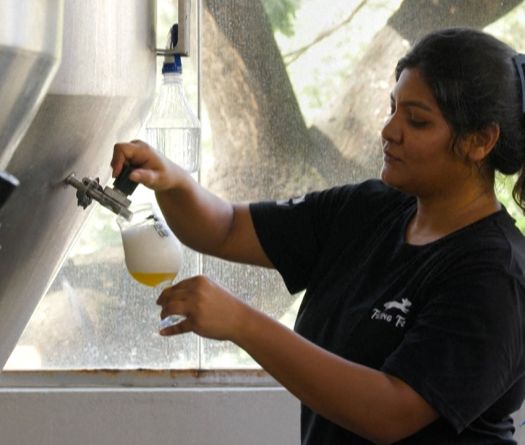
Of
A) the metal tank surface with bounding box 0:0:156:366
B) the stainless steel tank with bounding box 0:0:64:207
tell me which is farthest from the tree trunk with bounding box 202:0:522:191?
the stainless steel tank with bounding box 0:0:64:207

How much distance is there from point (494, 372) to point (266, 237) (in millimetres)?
478

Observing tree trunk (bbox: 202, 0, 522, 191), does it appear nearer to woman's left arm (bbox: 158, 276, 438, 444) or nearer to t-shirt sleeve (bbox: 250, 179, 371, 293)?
t-shirt sleeve (bbox: 250, 179, 371, 293)

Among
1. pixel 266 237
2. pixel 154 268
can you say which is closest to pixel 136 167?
pixel 154 268

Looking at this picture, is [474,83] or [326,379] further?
[474,83]

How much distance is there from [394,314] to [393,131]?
0.26m

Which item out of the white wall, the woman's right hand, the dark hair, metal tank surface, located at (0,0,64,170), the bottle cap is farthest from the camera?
the white wall

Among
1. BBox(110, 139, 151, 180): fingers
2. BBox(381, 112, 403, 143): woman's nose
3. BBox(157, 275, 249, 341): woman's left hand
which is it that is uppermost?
BBox(381, 112, 403, 143): woman's nose

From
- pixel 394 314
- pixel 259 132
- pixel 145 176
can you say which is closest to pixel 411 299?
pixel 394 314

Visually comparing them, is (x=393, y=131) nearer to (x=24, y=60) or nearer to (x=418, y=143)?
(x=418, y=143)

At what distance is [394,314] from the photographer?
1405 mm

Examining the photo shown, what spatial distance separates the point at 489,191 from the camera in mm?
1491

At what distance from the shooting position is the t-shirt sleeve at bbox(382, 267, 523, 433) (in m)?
1.32

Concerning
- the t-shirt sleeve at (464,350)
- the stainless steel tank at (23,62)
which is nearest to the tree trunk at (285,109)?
the t-shirt sleeve at (464,350)

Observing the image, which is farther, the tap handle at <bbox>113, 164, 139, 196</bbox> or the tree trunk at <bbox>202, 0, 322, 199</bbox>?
the tree trunk at <bbox>202, 0, 322, 199</bbox>
